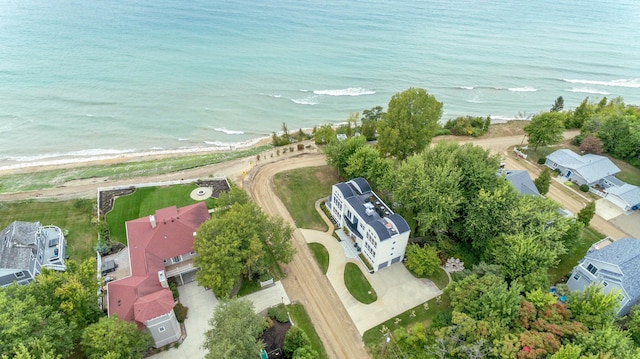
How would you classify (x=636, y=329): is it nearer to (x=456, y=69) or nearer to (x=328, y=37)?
(x=456, y=69)

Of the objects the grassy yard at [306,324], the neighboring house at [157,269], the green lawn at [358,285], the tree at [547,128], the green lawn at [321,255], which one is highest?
the tree at [547,128]

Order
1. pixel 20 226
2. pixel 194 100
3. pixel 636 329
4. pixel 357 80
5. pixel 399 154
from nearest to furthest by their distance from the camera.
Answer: pixel 636 329 → pixel 20 226 → pixel 399 154 → pixel 194 100 → pixel 357 80

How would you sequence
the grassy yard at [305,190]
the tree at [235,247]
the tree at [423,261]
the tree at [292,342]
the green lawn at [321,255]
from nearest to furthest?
the tree at [292,342] → the tree at [235,247] → the tree at [423,261] → the green lawn at [321,255] → the grassy yard at [305,190]

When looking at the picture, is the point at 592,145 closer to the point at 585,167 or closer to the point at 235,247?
the point at 585,167

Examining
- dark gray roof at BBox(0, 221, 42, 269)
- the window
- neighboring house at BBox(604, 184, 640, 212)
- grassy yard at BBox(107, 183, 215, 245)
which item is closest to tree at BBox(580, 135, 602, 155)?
neighboring house at BBox(604, 184, 640, 212)

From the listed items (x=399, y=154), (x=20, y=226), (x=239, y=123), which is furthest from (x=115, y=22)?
(x=399, y=154)

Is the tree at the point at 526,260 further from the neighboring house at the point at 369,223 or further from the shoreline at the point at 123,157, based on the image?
the shoreline at the point at 123,157

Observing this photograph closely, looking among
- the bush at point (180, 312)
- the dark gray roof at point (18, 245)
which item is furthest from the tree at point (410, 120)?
the dark gray roof at point (18, 245)
